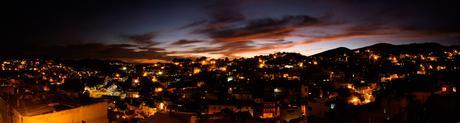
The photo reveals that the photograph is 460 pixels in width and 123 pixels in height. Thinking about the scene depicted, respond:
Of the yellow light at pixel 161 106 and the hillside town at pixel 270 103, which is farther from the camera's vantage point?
the yellow light at pixel 161 106

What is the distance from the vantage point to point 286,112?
31.3 metres

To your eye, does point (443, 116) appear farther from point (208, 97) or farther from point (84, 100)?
point (208, 97)

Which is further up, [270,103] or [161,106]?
[270,103]

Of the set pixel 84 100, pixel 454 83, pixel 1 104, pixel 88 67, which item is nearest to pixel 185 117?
pixel 84 100

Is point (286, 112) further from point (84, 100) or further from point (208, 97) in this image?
point (84, 100)

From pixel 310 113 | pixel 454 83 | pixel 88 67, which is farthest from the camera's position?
pixel 88 67

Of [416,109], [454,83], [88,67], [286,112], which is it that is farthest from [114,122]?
[88,67]

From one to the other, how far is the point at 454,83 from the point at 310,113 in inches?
433

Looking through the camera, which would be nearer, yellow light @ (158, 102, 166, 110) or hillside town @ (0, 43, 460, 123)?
hillside town @ (0, 43, 460, 123)

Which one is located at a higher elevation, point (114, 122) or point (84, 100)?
point (84, 100)

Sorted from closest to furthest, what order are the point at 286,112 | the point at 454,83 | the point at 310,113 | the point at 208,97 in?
1. the point at 454,83
2. the point at 286,112
3. the point at 310,113
4. the point at 208,97

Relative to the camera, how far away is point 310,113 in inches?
1330

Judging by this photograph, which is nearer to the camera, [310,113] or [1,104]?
[1,104]

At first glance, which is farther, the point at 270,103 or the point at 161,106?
the point at 161,106
